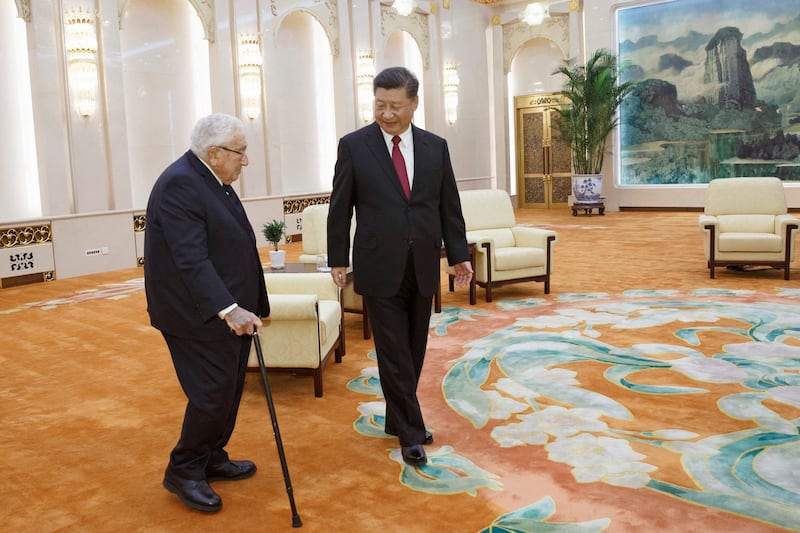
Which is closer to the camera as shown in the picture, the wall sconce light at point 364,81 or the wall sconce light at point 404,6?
the wall sconce light at point 364,81

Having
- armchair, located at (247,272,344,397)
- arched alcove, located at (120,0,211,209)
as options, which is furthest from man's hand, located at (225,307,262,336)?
arched alcove, located at (120,0,211,209)

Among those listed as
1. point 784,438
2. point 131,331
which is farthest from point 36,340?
point 784,438

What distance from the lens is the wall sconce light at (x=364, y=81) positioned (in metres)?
13.1

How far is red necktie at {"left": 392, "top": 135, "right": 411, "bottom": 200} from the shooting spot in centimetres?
314

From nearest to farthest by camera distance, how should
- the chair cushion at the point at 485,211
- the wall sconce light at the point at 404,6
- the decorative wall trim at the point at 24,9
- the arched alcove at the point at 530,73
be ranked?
the chair cushion at the point at 485,211, the decorative wall trim at the point at 24,9, the wall sconce light at the point at 404,6, the arched alcove at the point at 530,73

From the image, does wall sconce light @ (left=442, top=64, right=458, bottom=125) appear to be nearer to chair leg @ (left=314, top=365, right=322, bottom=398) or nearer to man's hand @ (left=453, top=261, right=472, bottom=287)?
chair leg @ (left=314, top=365, right=322, bottom=398)

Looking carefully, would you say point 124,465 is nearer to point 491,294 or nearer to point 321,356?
point 321,356

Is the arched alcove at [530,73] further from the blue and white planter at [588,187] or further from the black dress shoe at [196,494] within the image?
the black dress shoe at [196,494]

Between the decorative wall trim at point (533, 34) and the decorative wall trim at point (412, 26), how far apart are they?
2282 millimetres

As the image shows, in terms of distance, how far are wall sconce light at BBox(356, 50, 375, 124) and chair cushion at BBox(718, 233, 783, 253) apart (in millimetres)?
7345

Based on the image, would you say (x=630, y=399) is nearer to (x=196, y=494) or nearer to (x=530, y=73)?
(x=196, y=494)

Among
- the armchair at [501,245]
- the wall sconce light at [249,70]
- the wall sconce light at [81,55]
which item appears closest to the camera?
the armchair at [501,245]

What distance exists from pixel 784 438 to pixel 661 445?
553mm

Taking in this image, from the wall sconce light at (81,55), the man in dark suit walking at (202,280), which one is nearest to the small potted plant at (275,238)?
the man in dark suit walking at (202,280)
